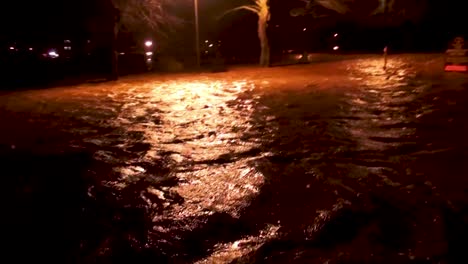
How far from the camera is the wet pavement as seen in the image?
4.95 metres

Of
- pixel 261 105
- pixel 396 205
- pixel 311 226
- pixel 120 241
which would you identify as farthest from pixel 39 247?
pixel 261 105

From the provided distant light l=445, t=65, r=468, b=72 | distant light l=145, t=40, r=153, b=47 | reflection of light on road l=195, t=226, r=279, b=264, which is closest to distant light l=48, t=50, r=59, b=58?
distant light l=145, t=40, r=153, b=47

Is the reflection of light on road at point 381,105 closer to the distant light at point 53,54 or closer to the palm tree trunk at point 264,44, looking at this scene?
the palm tree trunk at point 264,44

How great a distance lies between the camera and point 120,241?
514cm

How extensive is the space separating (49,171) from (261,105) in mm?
6952

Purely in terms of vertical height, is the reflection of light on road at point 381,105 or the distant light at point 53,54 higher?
the distant light at point 53,54

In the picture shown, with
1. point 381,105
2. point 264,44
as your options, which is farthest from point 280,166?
point 264,44

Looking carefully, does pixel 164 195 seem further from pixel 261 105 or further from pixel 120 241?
pixel 261 105

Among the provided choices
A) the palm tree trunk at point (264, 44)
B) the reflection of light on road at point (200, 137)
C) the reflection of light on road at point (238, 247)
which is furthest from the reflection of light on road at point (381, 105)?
the palm tree trunk at point (264, 44)

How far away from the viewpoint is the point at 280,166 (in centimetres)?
740

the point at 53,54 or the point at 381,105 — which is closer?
Answer: the point at 381,105

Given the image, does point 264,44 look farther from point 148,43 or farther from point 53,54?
point 53,54

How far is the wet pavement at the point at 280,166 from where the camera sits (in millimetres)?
4945

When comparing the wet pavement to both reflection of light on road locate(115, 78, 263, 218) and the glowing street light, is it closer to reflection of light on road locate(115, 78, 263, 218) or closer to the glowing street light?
reflection of light on road locate(115, 78, 263, 218)
